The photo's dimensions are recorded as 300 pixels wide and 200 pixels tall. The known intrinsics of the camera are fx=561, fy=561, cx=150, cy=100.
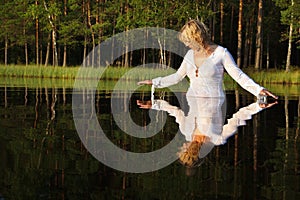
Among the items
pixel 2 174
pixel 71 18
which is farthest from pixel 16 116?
pixel 71 18

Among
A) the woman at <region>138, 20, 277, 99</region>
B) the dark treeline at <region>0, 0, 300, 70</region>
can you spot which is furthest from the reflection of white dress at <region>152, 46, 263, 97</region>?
the dark treeline at <region>0, 0, 300, 70</region>

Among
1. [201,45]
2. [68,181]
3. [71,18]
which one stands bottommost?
[68,181]

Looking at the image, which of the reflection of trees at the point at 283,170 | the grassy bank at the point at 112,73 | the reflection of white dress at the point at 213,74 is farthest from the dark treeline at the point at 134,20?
the reflection of white dress at the point at 213,74

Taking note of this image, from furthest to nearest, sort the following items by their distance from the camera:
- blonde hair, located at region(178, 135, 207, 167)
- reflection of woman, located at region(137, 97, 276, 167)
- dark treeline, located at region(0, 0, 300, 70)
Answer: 1. dark treeline, located at region(0, 0, 300, 70)
2. reflection of woman, located at region(137, 97, 276, 167)
3. blonde hair, located at region(178, 135, 207, 167)

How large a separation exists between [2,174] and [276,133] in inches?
194

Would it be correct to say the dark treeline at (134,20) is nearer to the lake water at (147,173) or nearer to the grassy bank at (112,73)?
the grassy bank at (112,73)

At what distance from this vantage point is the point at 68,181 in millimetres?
5398

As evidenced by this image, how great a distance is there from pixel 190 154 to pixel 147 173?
0.70 m

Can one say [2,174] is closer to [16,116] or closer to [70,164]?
[70,164]

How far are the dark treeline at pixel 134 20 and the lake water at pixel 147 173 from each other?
89.8 ft

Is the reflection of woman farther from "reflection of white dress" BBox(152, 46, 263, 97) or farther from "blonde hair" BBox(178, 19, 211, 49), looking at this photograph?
"blonde hair" BBox(178, 19, 211, 49)

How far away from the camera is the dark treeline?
3872 cm

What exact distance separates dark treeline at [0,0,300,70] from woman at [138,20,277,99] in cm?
2777

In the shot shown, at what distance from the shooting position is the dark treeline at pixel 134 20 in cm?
3872
